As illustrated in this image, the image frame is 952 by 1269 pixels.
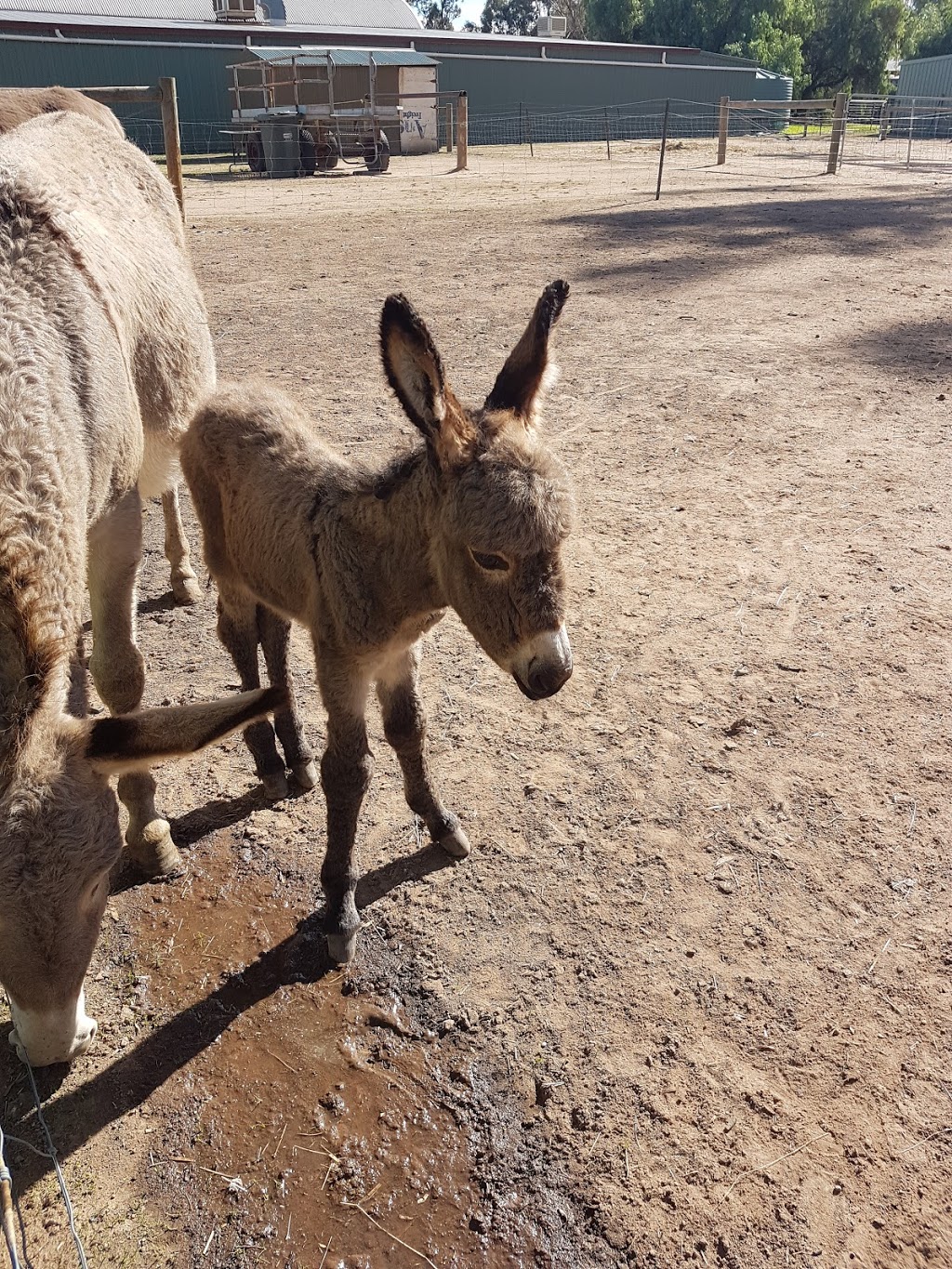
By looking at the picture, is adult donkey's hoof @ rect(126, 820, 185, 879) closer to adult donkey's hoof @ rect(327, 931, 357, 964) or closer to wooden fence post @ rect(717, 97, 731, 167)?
adult donkey's hoof @ rect(327, 931, 357, 964)

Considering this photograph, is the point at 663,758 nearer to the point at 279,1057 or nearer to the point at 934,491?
the point at 279,1057

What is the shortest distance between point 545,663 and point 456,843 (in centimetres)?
123

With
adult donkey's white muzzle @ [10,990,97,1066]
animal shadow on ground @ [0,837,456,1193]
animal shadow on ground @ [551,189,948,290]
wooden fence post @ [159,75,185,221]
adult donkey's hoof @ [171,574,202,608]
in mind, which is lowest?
animal shadow on ground @ [0,837,456,1193]

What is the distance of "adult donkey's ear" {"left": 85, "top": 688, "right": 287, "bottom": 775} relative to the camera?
6.97 ft

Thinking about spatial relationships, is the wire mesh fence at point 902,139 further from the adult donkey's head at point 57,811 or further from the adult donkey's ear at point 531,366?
the adult donkey's head at point 57,811

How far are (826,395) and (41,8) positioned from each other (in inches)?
1434

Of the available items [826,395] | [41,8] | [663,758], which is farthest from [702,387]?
[41,8]

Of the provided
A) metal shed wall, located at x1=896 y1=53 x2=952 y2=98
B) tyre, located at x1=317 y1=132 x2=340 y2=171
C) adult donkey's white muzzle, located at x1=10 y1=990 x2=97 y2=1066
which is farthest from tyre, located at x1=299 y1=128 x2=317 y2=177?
metal shed wall, located at x1=896 y1=53 x2=952 y2=98

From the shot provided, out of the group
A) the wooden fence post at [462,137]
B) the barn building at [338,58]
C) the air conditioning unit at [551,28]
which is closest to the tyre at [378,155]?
the wooden fence post at [462,137]

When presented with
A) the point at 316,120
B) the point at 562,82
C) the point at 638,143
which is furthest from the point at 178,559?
the point at 562,82

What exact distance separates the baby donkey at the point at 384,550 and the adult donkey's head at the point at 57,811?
15.4 inches

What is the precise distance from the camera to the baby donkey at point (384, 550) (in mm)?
2645

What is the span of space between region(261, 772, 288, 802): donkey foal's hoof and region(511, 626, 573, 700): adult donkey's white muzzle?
→ 1.63 m

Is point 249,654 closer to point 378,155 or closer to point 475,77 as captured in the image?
point 378,155
